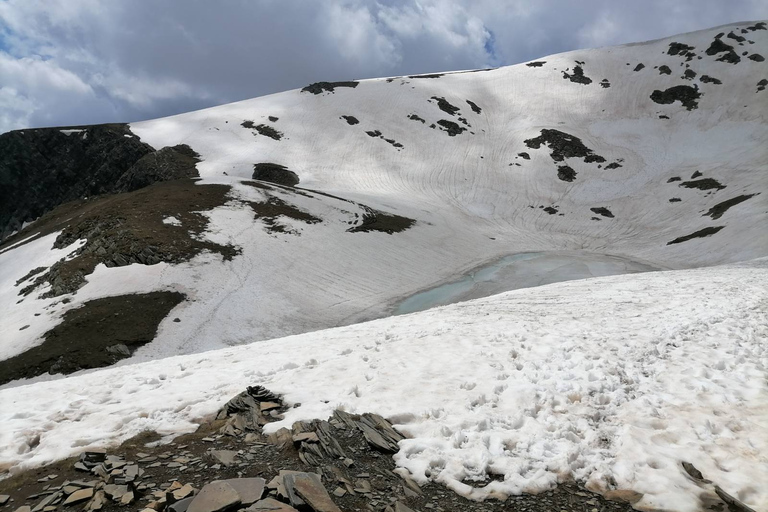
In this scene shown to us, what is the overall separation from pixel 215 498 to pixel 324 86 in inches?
4550

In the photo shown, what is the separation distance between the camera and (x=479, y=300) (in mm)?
22609

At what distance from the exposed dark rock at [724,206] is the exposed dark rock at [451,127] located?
51.9 meters

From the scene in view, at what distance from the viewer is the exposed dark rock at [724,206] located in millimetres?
56069

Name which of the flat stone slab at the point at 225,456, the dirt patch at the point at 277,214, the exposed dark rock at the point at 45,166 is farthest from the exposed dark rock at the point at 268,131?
the flat stone slab at the point at 225,456

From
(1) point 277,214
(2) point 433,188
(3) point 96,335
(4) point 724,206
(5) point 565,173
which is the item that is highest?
(5) point 565,173

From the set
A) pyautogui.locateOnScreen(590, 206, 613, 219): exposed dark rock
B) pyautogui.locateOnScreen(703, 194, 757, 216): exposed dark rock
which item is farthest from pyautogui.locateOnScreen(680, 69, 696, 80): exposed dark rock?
pyautogui.locateOnScreen(703, 194, 757, 216): exposed dark rock

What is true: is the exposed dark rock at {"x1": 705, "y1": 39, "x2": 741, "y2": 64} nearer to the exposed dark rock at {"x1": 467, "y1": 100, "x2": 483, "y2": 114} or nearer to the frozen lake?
the exposed dark rock at {"x1": 467, "y1": 100, "x2": 483, "y2": 114}

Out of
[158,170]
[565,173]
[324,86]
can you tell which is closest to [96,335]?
[158,170]

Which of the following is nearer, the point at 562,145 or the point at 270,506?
the point at 270,506

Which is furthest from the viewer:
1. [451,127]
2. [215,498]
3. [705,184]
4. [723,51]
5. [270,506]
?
[723,51]

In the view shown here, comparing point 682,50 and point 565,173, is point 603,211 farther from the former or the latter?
point 682,50

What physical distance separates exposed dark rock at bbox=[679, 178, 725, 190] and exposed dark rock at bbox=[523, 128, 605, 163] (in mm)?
17572

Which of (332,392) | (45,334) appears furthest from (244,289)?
(332,392)

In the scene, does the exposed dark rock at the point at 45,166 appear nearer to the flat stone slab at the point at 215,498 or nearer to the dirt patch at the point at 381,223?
the dirt patch at the point at 381,223
